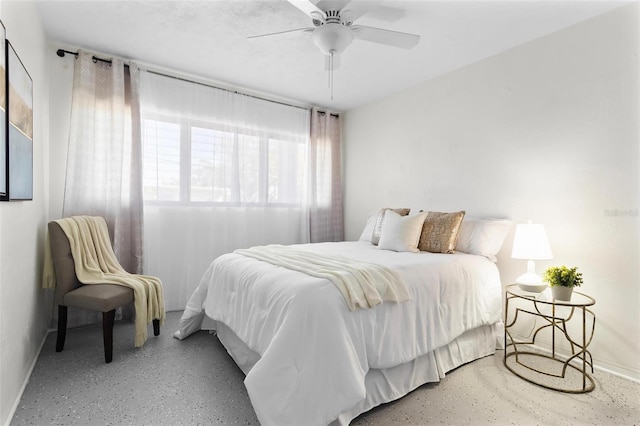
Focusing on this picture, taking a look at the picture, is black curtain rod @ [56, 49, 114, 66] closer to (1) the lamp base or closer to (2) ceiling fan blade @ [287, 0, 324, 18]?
(2) ceiling fan blade @ [287, 0, 324, 18]

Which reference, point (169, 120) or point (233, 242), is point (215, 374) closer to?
point (233, 242)

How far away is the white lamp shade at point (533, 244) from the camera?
2.22 metres

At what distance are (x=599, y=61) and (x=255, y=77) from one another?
118 inches

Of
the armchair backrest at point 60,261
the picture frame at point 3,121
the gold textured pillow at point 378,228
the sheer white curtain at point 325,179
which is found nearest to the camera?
the picture frame at point 3,121

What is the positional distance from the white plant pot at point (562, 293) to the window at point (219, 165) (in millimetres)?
2930

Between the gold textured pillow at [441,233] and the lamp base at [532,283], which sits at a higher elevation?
the gold textured pillow at [441,233]

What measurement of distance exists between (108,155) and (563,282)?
3.81m

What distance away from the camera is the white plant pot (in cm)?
204

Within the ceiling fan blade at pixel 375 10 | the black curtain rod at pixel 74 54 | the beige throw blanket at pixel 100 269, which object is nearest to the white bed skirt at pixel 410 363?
the beige throw blanket at pixel 100 269


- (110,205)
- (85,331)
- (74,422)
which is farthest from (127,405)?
(110,205)

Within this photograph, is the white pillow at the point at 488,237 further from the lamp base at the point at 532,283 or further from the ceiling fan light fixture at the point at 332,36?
the ceiling fan light fixture at the point at 332,36

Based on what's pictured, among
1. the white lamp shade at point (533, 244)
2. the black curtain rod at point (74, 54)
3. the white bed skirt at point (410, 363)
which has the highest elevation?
the black curtain rod at point (74, 54)

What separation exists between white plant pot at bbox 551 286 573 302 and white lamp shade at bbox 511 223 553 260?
23cm

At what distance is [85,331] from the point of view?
8.98ft
